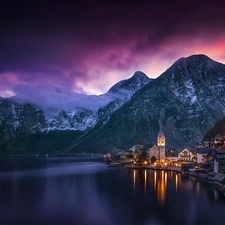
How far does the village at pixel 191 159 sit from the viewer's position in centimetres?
7550

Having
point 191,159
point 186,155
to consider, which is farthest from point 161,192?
point 186,155

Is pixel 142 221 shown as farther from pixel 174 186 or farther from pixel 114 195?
pixel 174 186

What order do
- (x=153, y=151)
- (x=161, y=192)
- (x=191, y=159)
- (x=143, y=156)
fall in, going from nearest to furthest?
1. (x=161, y=192)
2. (x=191, y=159)
3. (x=143, y=156)
4. (x=153, y=151)

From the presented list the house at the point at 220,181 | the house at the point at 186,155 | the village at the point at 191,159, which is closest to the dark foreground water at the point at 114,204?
the house at the point at 220,181

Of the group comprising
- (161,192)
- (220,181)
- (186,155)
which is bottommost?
(161,192)

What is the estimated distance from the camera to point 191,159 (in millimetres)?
118438

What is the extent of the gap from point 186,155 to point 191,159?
13.0ft

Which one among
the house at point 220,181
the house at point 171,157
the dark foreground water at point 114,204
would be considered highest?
the house at point 171,157

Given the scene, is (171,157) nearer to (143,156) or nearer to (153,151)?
(153,151)

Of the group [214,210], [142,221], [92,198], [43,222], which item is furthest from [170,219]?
[92,198]

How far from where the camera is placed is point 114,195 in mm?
60594

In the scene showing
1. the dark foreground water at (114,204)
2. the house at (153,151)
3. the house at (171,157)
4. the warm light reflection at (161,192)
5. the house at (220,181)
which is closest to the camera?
the dark foreground water at (114,204)

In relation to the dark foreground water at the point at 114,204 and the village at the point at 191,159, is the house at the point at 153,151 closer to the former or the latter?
the village at the point at 191,159

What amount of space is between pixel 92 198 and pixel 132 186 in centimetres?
1519
